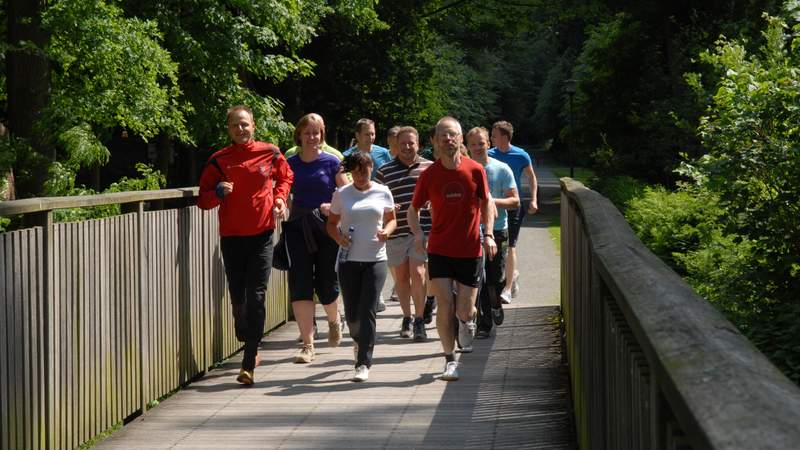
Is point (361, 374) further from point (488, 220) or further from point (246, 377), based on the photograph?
point (488, 220)

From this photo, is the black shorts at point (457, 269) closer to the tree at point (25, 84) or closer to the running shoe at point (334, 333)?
the running shoe at point (334, 333)

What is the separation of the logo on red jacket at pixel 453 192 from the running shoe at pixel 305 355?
1918 millimetres

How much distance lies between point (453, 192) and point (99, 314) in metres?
2.97

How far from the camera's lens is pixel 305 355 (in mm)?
9977

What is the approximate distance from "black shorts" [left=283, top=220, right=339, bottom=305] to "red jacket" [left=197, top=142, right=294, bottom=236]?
0.70 meters

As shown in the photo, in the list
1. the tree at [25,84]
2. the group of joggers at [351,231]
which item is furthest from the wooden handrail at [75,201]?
the tree at [25,84]

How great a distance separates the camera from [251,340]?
8938mm

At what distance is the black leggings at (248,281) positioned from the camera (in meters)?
8.99

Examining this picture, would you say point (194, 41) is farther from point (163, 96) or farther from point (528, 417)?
point (528, 417)

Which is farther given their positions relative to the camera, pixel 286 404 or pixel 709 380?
pixel 286 404

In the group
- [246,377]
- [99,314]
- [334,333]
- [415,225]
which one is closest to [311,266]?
[334,333]

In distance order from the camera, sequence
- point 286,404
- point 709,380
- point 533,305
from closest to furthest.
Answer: point 709,380, point 286,404, point 533,305

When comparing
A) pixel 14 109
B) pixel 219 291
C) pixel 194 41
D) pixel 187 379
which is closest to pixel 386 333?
pixel 219 291

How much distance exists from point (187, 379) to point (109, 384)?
184 centimetres
